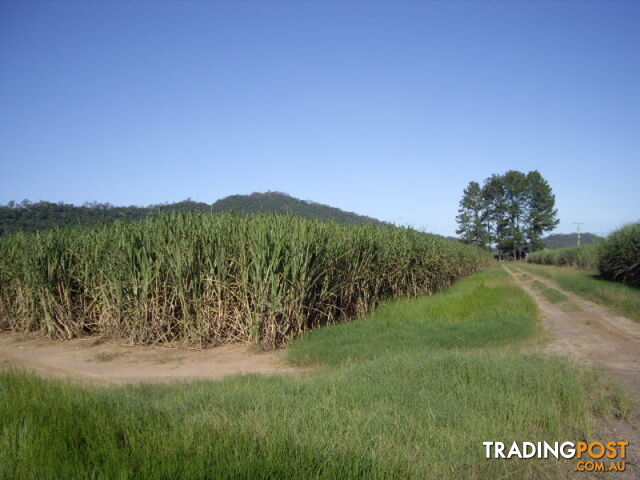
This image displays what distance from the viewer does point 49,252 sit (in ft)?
38.9

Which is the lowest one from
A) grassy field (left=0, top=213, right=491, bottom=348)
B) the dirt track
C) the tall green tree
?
the dirt track

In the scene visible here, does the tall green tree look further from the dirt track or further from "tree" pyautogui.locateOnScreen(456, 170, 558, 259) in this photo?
the dirt track

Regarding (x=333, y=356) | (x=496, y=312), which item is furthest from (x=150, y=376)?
(x=496, y=312)

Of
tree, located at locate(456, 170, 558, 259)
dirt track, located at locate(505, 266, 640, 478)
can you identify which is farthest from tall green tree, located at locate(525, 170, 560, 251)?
dirt track, located at locate(505, 266, 640, 478)

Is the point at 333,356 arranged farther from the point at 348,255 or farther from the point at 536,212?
the point at 536,212

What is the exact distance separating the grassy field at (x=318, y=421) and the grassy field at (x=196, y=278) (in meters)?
3.22

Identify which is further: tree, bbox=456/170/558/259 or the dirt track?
tree, bbox=456/170/558/259

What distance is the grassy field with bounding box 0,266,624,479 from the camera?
313 cm

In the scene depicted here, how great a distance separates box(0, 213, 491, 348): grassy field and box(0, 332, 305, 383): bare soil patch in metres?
0.38

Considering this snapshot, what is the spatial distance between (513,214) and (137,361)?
257 ft

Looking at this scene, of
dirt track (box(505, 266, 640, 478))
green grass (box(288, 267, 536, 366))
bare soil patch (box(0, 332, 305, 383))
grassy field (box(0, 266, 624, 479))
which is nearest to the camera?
grassy field (box(0, 266, 624, 479))

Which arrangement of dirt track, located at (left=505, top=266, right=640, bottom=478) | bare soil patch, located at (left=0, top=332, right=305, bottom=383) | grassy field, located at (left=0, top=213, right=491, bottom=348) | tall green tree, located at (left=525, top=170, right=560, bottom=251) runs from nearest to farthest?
dirt track, located at (left=505, top=266, right=640, bottom=478) → bare soil patch, located at (left=0, top=332, right=305, bottom=383) → grassy field, located at (left=0, top=213, right=491, bottom=348) → tall green tree, located at (left=525, top=170, right=560, bottom=251)

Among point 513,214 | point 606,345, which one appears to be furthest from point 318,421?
point 513,214

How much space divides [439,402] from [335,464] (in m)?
1.99
